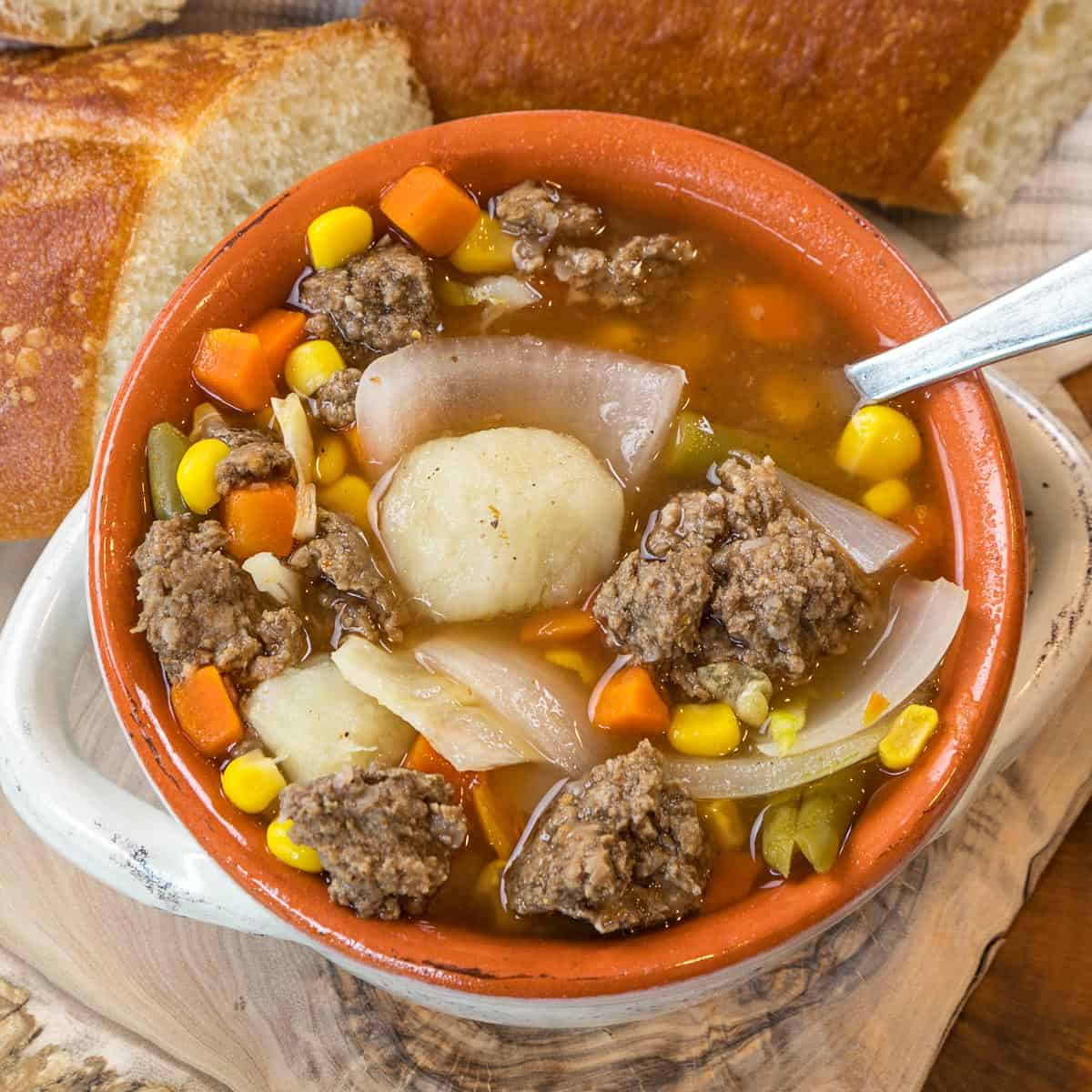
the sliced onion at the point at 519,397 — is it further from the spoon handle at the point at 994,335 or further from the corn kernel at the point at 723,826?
the corn kernel at the point at 723,826

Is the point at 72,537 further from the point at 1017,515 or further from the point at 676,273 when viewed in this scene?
the point at 1017,515

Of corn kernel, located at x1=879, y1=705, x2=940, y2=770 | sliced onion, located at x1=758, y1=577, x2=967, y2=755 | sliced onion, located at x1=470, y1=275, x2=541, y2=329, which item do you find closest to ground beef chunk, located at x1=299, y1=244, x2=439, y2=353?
sliced onion, located at x1=470, y1=275, x2=541, y2=329

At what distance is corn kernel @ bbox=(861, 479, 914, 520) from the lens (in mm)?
2314

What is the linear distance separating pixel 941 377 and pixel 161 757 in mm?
1642

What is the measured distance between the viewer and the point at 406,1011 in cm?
265

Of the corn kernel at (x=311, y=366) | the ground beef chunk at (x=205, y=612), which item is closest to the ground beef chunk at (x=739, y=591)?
the ground beef chunk at (x=205, y=612)

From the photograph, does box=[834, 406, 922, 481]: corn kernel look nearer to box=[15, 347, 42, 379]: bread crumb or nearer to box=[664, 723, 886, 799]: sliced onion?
box=[664, 723, 886, 799]: sliced onion

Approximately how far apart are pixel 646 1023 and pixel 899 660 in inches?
42.8

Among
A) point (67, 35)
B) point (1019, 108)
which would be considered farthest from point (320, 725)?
point (1019, 108)

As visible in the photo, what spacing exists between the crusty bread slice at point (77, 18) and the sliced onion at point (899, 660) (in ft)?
8.75

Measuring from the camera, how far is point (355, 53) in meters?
3.11

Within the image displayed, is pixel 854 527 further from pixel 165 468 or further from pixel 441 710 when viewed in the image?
pixel 165 468

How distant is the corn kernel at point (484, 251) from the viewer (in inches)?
97.4

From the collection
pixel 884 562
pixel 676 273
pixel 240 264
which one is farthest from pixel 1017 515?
pixel 240 264
